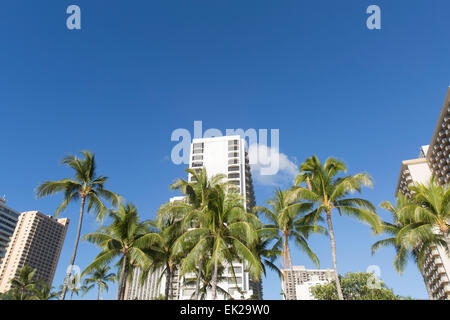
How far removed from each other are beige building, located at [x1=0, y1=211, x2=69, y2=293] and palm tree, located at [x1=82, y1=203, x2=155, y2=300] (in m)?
159

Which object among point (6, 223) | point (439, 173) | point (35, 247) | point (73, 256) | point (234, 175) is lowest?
point (73, 256)

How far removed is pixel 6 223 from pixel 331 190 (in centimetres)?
17457

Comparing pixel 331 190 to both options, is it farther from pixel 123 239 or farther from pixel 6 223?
pixel 6 223

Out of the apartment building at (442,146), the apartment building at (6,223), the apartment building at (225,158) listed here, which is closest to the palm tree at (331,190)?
the apartment building at (442,146)

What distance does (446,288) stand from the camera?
6569 centimetres

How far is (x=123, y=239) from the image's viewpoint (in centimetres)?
2238

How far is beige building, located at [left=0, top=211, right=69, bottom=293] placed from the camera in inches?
6230

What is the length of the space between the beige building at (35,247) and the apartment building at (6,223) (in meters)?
10.1

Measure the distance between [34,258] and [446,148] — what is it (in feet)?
624

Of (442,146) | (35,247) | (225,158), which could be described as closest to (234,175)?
(225,158)

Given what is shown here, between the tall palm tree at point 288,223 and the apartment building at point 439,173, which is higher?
the apartment building at point 439,173

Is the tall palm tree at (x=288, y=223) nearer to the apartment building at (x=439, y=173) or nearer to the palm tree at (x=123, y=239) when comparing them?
the palm tree at (x=123, y=239)

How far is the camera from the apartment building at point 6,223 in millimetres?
145250
